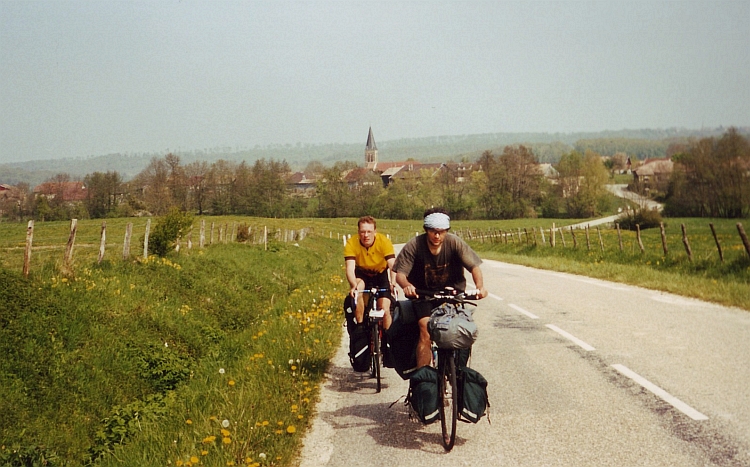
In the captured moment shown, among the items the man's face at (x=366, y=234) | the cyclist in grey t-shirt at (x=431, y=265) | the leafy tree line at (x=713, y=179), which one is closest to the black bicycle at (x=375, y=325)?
the man's face at (x=366, y=234)

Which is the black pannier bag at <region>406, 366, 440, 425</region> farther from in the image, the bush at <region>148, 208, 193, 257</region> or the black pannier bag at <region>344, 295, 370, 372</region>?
the bush at <region>148, 208, 193, 257</region>

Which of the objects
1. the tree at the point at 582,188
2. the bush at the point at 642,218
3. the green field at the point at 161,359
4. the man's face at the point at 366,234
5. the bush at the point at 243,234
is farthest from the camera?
the tree at the point at 582,188

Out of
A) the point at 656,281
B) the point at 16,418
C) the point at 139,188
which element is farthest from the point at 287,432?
the point at 139,188

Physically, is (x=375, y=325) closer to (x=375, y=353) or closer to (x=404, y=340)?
(x=375, y=353)

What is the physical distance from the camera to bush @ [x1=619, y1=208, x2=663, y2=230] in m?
69.6

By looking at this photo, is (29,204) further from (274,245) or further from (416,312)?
(416,312)

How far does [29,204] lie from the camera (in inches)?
1037

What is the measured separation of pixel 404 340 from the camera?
623 centimetres

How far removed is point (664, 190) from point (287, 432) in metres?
83.4

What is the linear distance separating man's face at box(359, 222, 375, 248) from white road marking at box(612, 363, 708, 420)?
327 cm

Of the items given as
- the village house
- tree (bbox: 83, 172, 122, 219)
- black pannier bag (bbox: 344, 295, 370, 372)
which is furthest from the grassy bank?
tree (bbox: 83, 172, 122, 219)

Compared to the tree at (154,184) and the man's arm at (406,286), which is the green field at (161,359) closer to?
the man's arm at (406,286)

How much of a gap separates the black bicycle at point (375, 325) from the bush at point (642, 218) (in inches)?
2639

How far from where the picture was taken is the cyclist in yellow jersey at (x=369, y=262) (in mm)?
7668
